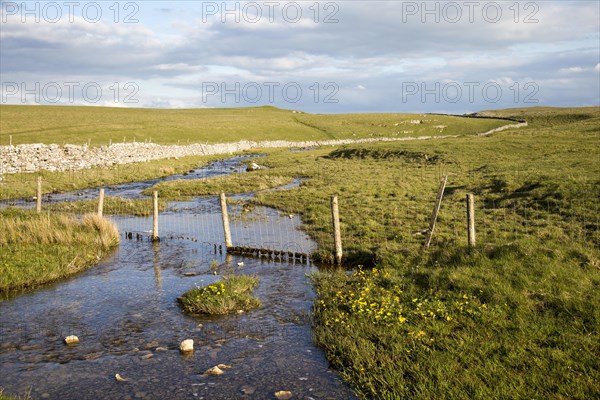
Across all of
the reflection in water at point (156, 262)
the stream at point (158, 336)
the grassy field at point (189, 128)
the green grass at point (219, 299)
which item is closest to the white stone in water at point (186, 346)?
the stream at point (158, 336)

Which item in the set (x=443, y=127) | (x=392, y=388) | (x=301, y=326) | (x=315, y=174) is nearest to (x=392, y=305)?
(x=301, y=326)

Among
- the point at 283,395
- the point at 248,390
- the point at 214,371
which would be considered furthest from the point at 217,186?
the point at 283,395

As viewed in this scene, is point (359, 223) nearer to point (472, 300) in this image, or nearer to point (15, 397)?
point (472, 300)

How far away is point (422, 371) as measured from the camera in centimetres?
855

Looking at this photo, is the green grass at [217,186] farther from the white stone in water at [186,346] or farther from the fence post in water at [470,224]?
the white stone in water at [186,346]

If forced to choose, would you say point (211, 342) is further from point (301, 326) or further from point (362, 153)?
point (362, 153)

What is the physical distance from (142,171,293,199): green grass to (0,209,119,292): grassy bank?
1532 centimetres

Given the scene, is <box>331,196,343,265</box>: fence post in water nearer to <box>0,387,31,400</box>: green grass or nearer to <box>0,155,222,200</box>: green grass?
<box>0,387,31,400</box>: green grass

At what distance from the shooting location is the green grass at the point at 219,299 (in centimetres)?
1273

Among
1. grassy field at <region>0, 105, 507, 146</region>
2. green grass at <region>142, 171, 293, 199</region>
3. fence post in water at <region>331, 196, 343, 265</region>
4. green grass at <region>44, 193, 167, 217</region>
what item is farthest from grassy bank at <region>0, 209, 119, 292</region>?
grassy field at <region>0, 105, 507, 146</region>

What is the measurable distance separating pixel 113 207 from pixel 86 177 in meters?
16.4

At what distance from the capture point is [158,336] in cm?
1137

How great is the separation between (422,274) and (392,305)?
7.55ft

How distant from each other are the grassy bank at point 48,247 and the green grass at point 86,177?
17348mm
